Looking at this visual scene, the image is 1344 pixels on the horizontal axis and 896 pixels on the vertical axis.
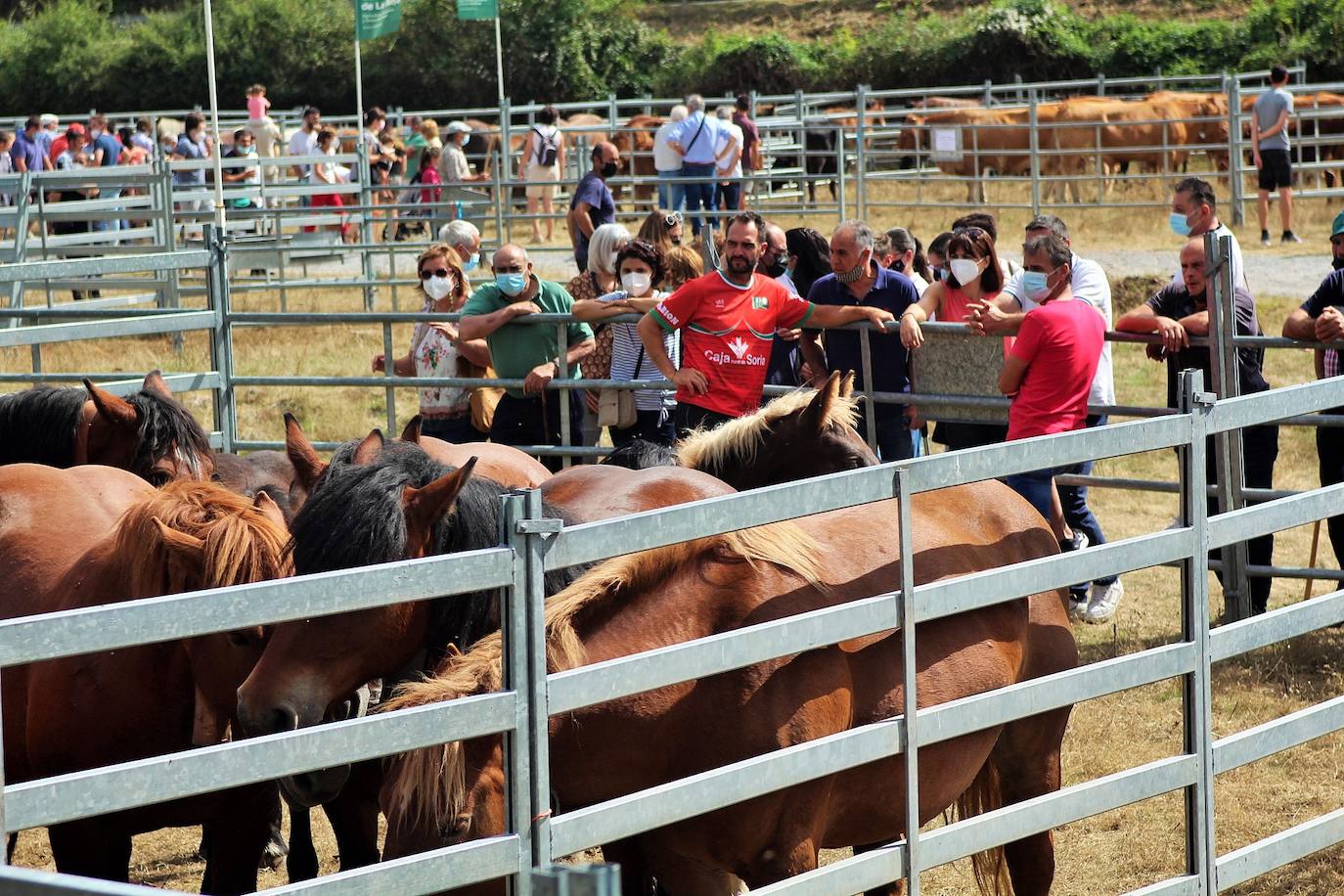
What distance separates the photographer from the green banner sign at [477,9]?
65.0 feet

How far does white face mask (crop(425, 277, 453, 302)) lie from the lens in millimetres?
8211

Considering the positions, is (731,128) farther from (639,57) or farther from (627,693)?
(639,57)

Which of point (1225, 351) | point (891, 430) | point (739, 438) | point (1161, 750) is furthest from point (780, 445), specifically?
point (1225, 351)

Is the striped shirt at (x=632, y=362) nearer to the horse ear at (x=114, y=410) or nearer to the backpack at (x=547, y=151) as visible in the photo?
the horse ear at (x=114, y=410)

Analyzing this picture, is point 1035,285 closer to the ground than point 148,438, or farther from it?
farther from it

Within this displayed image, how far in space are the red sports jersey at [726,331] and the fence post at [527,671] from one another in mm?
4123

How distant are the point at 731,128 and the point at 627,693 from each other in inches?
616

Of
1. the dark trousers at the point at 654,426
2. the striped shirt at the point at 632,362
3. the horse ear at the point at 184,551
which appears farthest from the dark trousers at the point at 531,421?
the horse ear at the point at 184,551

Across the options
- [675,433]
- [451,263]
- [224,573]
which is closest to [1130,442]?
[224,573]

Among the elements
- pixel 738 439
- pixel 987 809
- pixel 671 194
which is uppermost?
pixel 671 194

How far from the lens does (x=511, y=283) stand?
7809 mm

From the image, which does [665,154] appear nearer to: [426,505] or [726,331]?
[726,331]

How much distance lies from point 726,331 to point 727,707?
139 inches

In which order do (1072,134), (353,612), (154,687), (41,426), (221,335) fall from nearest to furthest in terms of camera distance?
(353,612), (154,687), (41,426), (221,335), (1072,134)
